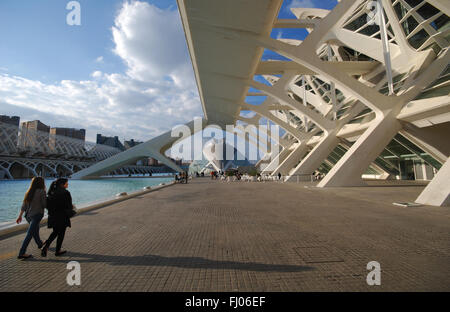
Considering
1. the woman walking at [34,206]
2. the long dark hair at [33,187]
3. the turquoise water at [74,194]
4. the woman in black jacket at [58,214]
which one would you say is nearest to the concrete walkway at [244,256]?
the woman in black jacket at [58,214]

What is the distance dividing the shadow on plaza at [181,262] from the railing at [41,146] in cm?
4751

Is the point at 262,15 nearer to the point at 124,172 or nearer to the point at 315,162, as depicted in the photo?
the point at 315,162

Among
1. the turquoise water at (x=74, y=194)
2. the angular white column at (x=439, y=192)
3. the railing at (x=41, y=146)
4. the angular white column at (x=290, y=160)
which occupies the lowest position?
the turquoise water at (x=74, y=194)

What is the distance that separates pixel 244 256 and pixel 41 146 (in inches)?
2263

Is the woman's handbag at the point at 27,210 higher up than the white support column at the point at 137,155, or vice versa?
the white support column at the point at 137,155

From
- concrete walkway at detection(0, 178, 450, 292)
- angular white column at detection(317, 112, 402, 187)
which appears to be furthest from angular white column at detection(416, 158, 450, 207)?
angular white column at detection(317, 112, 402, 187)

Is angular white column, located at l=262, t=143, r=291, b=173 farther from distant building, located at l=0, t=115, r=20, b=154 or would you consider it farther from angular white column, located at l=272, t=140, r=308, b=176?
distant building, located at l=0, t=115, r=20, b=154

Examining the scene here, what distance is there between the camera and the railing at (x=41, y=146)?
122 ft

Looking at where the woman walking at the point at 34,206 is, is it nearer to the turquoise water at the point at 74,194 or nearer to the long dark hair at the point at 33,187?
the long dark hair at the point at 33,187
